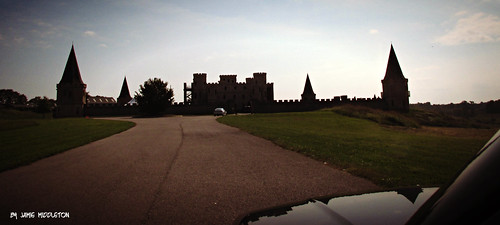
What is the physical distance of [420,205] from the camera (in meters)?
2.00

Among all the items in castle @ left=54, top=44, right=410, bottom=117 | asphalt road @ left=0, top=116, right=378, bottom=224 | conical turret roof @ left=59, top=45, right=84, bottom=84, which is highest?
conical turret roof @ left=59, top=45, right=84, bottom=84

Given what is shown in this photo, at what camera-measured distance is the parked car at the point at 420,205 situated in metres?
0.88

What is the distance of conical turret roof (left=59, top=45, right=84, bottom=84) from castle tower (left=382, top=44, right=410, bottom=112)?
72715 millimetres

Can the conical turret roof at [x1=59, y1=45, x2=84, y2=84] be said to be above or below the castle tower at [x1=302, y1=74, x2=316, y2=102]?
above

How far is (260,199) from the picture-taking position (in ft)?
16.4

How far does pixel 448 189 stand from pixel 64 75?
76.9 meters

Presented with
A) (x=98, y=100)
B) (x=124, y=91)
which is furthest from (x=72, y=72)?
(x=98, y=100)

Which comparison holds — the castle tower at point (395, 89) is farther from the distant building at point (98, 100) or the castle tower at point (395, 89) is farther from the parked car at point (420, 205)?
the distant building at point (98, 100)

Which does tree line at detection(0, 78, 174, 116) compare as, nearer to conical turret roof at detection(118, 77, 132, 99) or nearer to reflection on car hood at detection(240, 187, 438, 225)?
conical turret roof at detection(118, 77, 132, 99)

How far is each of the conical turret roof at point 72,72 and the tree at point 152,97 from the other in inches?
850

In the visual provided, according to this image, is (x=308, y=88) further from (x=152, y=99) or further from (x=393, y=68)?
(x=152, y=99)

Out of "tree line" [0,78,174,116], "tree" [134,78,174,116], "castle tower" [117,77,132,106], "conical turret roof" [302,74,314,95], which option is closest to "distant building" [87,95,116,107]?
"castle tower" [117,77,132,106]

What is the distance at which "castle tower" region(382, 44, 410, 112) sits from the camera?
63.9 metres

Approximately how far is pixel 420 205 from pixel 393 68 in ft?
237
